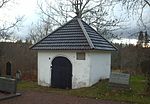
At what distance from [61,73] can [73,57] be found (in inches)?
61.8

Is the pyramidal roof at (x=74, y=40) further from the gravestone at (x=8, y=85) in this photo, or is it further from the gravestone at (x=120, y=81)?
the gravestone at (x=8, y=85)

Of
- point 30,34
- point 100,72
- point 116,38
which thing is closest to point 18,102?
point 100,72

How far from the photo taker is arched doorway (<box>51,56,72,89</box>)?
19031 mm

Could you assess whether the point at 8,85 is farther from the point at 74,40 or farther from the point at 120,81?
the point at 120,81

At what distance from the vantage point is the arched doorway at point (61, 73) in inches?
749

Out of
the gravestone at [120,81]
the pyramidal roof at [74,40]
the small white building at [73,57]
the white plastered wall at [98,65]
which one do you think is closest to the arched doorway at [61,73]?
the small white building at [73,57]

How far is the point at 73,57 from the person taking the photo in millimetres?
18703

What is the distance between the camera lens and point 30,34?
1832 inches

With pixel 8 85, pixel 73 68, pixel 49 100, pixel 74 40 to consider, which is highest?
pixel 74 40

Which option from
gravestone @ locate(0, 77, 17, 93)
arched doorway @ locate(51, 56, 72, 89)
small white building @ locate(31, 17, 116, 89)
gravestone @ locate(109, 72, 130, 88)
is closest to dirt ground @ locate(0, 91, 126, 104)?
gravestone @ locate(0, 77, 17, 93)

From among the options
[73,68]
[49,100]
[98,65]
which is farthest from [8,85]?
[98,65]

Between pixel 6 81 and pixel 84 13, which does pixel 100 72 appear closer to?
pixel 6 81

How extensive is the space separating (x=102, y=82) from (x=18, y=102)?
7.38 m

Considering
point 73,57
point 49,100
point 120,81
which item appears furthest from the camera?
point 73,57
